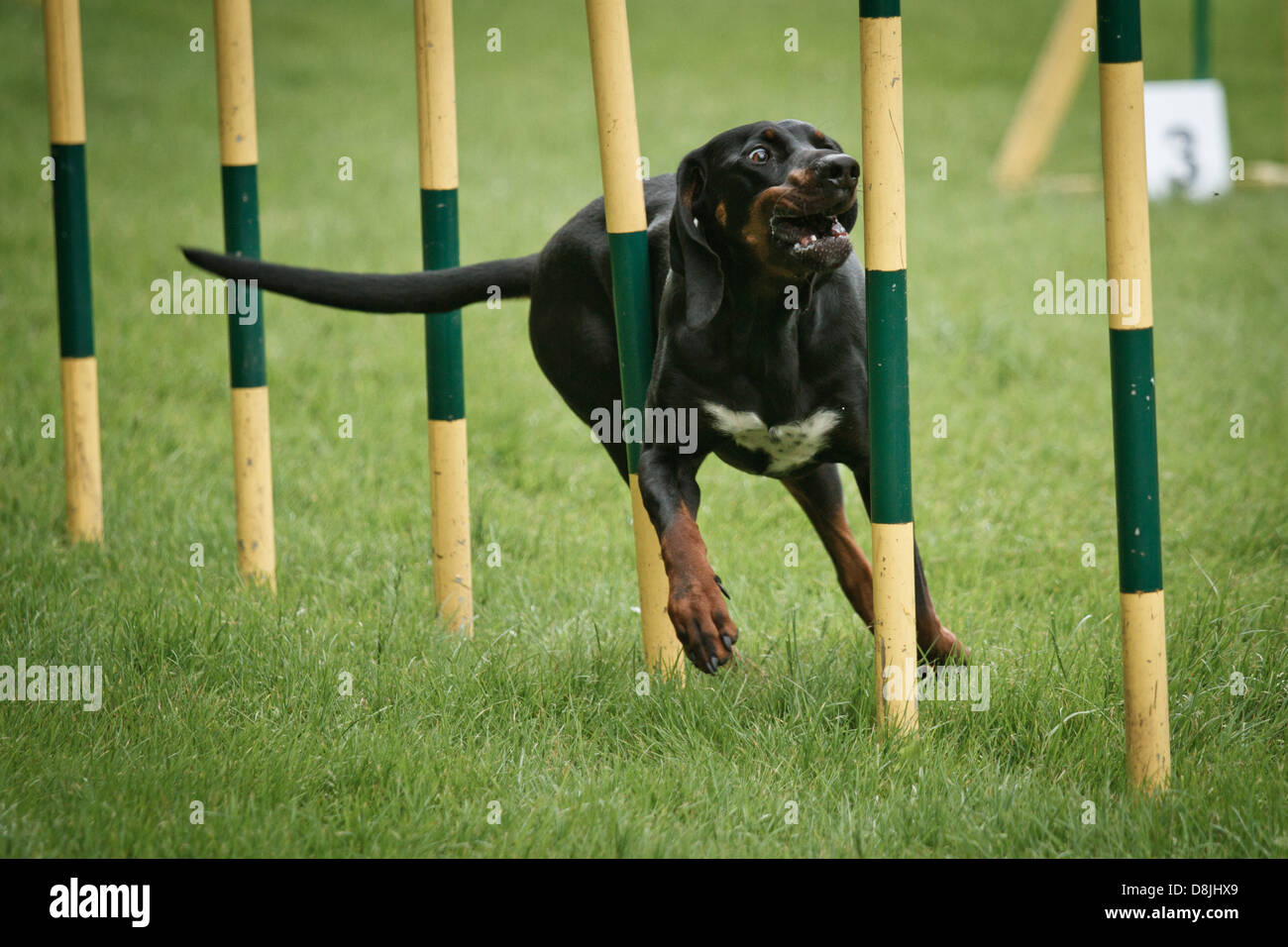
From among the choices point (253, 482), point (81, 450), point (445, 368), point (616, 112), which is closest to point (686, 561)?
point (616, 112)

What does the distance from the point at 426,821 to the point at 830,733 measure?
1004 mm

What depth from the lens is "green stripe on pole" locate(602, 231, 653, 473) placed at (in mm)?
3295

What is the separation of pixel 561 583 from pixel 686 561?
136 centimetres

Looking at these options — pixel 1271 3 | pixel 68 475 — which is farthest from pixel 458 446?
pixel 1271 3

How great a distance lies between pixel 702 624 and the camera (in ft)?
9.74

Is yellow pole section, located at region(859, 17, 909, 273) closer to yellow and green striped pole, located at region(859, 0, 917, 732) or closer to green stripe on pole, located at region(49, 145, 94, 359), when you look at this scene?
yellow and green striped pole, located at region(859, 0, 917, 732)

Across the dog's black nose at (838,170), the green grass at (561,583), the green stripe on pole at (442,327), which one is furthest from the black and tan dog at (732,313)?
the green grass at (561,583)

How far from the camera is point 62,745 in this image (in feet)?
10.3

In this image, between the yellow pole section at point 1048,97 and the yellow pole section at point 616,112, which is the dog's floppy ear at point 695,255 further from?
the yellow pole section at point 1048,97

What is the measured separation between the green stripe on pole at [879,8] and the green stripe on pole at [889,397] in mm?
526

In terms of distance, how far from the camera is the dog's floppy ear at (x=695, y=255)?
3.17m

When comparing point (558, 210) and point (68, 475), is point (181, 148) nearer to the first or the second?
point (558, 210)
